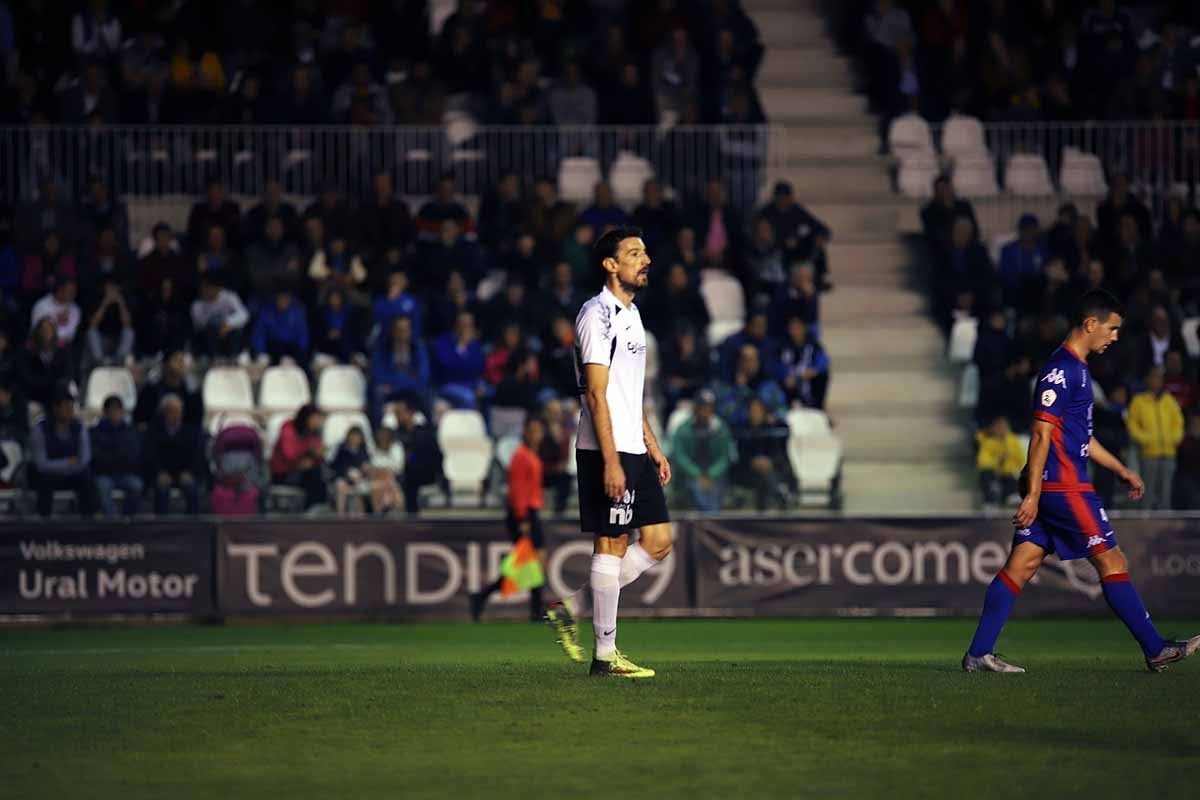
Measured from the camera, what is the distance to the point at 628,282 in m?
10.1

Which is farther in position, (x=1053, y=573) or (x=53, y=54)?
(x=53, y=54)

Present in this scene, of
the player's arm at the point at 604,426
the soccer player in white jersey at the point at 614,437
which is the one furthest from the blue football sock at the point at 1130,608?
the player's arm at the point at 604,426

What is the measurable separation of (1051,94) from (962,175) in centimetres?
184

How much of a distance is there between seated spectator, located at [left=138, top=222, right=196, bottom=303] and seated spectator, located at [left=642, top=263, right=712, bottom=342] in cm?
549

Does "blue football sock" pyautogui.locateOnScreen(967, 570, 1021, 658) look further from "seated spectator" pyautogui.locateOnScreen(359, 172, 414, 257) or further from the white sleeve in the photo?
"seated spectator" pyautogui.locateOnScreen(359, 172, 414, 257)

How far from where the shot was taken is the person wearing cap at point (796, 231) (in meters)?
24.1

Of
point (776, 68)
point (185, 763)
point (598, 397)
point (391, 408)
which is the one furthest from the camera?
point (776, 68)

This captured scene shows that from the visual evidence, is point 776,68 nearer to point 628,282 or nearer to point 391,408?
point 391,408

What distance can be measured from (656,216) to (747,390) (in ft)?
11.8

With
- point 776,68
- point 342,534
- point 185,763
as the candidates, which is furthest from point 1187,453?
point 185,763

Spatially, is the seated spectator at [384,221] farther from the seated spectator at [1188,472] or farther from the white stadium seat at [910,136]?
the seated spectator at [1188,472]

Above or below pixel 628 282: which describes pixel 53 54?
above

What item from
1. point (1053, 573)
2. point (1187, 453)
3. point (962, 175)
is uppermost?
point (962, 175)

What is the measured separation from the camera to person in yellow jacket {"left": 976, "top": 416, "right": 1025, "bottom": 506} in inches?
798
